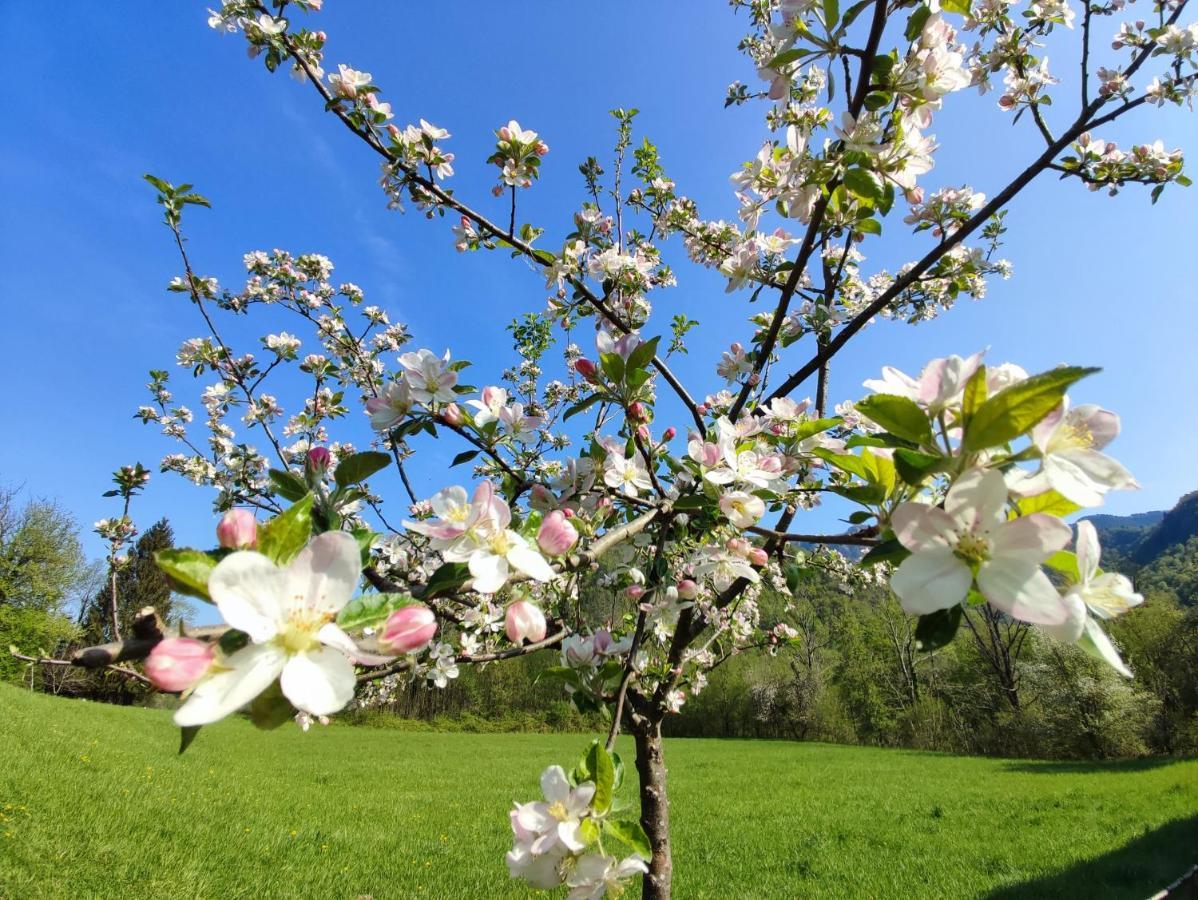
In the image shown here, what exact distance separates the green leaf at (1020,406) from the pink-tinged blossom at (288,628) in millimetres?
644

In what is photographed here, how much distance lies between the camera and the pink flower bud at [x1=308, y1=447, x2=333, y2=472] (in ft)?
3.01

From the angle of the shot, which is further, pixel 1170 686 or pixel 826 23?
pixel 1170 686

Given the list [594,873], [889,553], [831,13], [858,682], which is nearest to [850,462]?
[889,553]

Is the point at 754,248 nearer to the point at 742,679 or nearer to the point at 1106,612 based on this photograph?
the point at 1106,612

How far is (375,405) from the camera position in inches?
50.7

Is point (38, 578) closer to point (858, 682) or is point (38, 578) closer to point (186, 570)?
point (186, 570)

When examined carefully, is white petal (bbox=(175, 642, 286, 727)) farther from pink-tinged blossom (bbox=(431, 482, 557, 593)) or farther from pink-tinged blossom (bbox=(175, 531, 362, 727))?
pink-tinged blossom (bbox=(431, 482, 557, 593))

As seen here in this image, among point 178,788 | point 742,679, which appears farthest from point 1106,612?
point 742,679

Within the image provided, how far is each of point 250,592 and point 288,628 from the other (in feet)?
0.17

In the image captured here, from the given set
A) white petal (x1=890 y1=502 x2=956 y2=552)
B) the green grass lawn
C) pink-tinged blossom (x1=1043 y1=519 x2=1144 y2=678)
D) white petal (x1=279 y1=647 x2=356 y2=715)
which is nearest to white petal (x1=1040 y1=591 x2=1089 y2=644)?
pink-tinged blossom (x1=1043 y1=519 x2=1144 y2=678)

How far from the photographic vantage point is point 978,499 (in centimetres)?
58

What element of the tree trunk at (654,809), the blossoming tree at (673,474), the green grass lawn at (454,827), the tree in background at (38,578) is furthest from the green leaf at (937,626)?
the tree in background at (38,578)

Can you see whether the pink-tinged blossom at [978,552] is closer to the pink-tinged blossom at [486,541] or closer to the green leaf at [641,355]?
the pink-tinged blossom at [486,541]

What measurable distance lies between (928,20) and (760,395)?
122 centimetres
